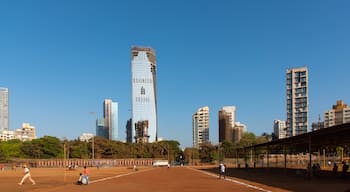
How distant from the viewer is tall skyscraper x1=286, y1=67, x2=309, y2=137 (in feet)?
517

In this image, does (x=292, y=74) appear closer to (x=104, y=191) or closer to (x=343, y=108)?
(x=343, y=108)

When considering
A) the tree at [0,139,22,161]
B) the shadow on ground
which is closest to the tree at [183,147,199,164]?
the tree at [0,139,22,161]

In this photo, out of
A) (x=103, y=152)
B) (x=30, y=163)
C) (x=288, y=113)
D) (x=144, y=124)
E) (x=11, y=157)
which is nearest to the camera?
(x=30, y=163)

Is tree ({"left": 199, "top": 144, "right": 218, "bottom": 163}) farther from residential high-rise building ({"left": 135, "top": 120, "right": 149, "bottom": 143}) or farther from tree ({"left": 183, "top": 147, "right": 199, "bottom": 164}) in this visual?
residential high-rise building ({"left": 135, "top": 120, "right": 149, "bottom": 143})

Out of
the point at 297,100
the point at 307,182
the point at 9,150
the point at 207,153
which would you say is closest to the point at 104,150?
the point at 9,150

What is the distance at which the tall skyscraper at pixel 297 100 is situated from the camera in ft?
517

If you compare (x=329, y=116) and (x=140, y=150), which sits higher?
(x=329, y=116)

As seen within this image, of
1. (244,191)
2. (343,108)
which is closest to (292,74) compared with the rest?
(343,108)

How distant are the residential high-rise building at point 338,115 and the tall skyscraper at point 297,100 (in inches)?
562

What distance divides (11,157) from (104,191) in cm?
10118

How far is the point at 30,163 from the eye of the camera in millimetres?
102625

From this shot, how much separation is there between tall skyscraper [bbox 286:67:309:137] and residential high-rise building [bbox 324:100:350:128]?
14277 mm

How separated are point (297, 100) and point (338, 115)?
87.6 feet

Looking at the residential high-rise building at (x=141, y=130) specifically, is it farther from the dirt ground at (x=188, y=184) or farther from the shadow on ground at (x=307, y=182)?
the shadow on ground at (x=307, y=182)
